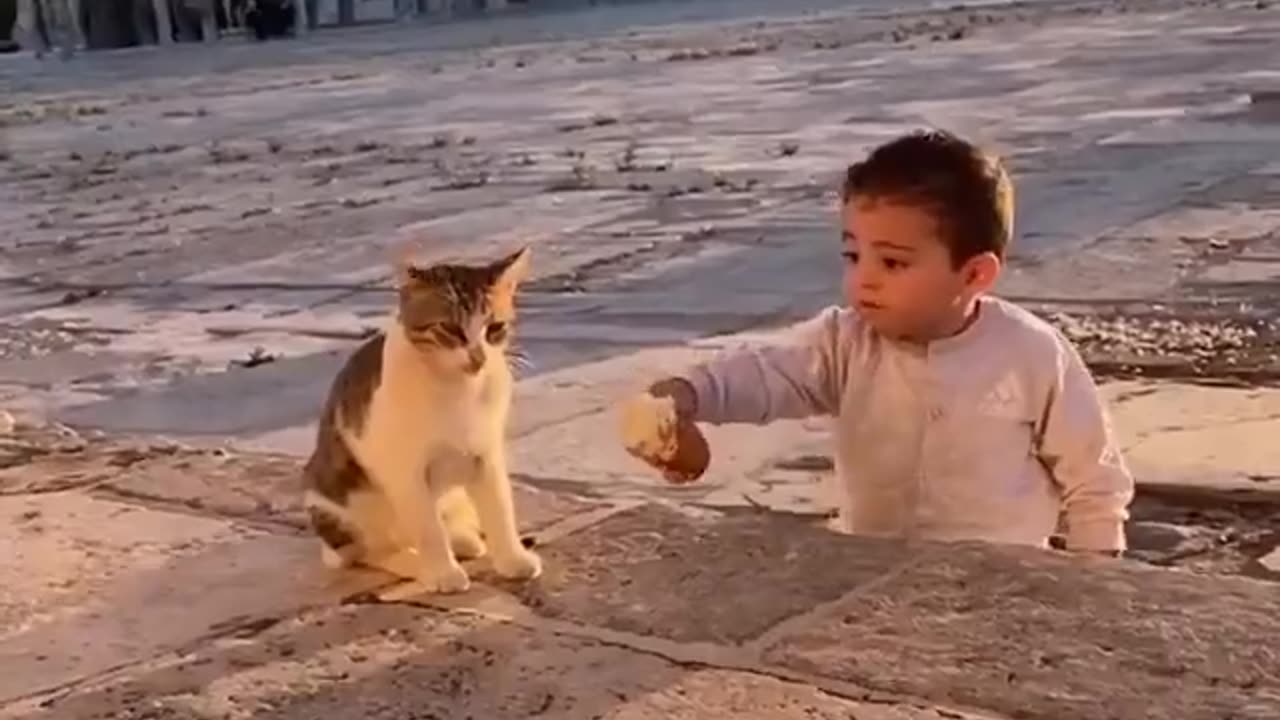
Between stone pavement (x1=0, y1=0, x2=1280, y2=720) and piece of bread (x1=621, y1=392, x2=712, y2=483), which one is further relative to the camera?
piece of bread (x1=621, y1=392, x2=712, y2=483)

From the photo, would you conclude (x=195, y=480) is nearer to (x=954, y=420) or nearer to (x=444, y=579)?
(x=444, y=579)

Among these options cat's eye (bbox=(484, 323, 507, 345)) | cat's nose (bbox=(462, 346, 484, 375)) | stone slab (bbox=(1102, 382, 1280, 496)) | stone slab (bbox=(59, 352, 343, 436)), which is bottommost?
stone slab (bbox=(59, 352, 343, 436))

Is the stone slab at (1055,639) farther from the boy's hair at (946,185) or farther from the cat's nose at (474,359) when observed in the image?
the cat's nose at (474,359)

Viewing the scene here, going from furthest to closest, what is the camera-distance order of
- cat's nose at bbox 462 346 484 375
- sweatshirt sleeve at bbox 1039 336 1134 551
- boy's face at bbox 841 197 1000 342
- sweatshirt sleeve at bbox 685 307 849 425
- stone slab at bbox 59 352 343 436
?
1. stone slab at bbox 59 352 343 436
2. sweatshirt sleeve at bbox 685 307 849 425
3. sweatshirt sleeve at bbox 1039 336 1134 551
4. boy's face at bbox 841 197 1000 342
5. cat's nose at bbox 462 346 484 375

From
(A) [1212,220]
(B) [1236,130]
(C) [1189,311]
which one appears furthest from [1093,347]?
(B) [1236,130]

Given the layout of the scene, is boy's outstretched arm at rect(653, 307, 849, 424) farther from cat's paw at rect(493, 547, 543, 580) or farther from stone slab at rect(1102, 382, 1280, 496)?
stone slab at rect(1102, 382, 1280, 496)

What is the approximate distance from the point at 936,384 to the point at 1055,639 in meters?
0.61

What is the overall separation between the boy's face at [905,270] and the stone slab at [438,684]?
27.3 inches

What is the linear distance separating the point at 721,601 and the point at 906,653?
0.34 metres

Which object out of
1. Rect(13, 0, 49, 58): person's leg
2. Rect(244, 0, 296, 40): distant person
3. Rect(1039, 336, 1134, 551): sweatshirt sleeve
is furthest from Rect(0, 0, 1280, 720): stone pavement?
Rect(244, 0, 296, 40): distant person

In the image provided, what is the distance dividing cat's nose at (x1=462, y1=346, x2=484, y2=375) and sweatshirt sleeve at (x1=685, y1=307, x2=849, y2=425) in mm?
424

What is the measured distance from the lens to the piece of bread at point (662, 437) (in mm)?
3084

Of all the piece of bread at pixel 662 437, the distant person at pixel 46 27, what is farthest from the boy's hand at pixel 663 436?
the distant person at pixel 46 27

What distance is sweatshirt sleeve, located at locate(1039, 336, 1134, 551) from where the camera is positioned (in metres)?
3.22
